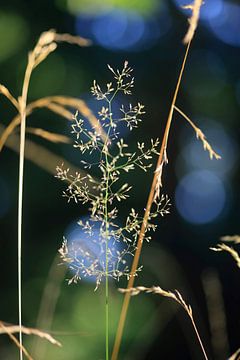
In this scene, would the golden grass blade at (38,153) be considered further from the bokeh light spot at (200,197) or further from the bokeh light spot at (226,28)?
the bokeh light spot at (226,28)

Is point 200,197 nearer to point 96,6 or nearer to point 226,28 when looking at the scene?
point 226,28

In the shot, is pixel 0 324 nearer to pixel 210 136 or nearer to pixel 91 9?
pixel 91 9

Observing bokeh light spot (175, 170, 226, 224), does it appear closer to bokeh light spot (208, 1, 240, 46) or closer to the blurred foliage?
bokeh light spot (208, 1, 240, 46)

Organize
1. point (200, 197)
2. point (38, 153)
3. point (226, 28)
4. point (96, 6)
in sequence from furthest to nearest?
point (200, 197)
point (226, 28)
point (96, 6)
point (38, 153)

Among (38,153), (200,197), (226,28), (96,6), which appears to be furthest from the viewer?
(200,197)

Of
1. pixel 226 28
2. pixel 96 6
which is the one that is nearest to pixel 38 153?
pixel 96 6

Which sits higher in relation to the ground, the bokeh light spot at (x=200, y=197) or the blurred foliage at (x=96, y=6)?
the blurred foliage at (x=96, y=6)

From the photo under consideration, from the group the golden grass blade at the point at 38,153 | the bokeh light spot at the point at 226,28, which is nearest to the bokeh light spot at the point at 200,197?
the bokeh light spot at the point at 226,28

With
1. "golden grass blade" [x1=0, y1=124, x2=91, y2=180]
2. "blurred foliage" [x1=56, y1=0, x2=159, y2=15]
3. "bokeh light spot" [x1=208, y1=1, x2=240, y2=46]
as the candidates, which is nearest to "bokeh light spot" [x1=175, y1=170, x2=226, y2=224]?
"bokeh light spot" [x1=208, y1=1, x2=240, y2=46]

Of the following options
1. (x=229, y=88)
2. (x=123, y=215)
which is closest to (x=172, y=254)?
(x=123, y=215)

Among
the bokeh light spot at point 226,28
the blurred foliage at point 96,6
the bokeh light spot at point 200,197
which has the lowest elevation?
the bokeh light spot at point 200,197

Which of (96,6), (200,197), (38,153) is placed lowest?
(200,197)

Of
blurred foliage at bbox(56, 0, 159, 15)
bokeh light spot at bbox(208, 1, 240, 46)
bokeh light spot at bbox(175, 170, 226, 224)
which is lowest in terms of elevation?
bokeh light spot at bbox(175, 170, 226, 224)
